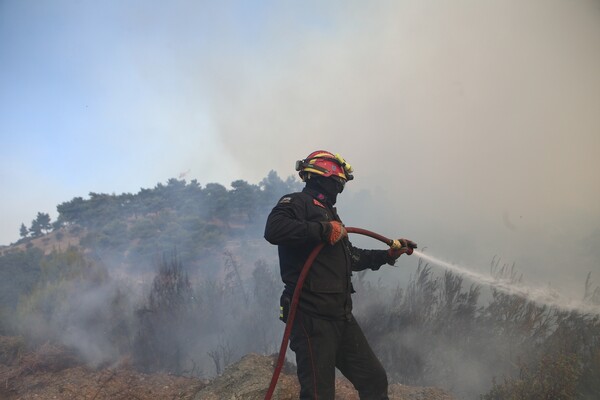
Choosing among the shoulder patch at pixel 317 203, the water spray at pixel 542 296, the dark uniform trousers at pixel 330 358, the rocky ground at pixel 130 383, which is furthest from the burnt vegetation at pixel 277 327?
the shoulder patch at pixel 317 203

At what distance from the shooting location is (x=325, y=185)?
2.98 metres

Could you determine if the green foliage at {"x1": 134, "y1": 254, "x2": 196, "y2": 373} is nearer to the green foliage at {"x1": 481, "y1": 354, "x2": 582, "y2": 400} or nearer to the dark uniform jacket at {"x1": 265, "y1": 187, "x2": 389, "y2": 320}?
the dark uniform jacket at {"x1": 265, "y1": 187, "x2": 389, "y2": 320}

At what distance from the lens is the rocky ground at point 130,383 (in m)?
3.71

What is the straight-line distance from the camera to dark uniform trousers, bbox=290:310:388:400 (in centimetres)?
256

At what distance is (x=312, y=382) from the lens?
254 centimetres

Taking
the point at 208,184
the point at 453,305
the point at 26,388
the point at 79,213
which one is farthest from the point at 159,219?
the point at 453,305

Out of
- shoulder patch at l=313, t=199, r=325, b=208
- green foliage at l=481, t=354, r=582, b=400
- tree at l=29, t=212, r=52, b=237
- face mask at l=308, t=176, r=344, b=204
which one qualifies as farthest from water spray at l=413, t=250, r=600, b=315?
tree at l=29, t=212, r=52, b=237

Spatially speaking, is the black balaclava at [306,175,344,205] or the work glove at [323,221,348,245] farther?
the black balaclava at [306,175,344,205]

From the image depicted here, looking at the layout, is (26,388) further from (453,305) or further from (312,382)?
(453,305)

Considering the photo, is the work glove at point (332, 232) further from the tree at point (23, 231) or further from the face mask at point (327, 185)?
the tree at point (23, 231)

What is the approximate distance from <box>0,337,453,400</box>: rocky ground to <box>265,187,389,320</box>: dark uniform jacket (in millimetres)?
1448

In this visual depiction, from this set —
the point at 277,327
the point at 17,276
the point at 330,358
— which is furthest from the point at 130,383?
the point at 17,276

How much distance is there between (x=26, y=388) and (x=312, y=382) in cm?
353

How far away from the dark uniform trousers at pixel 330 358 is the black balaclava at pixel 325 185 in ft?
3.00
